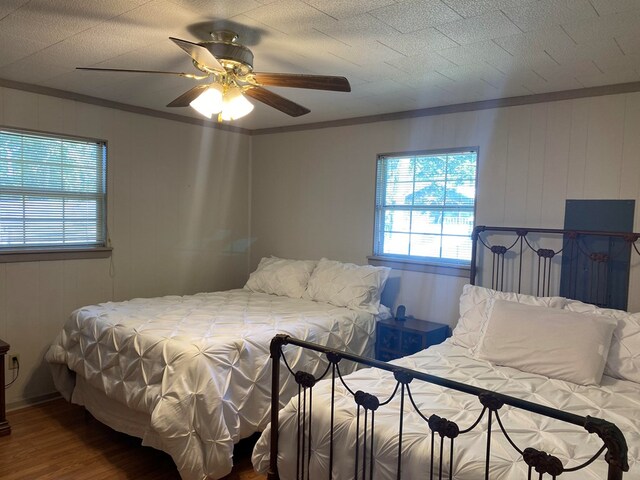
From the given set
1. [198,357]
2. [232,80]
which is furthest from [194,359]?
[232,80]

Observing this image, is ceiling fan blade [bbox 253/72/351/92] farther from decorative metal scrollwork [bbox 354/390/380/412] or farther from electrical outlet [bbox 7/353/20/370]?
electrical outlet [bbox 7/353/20/370]

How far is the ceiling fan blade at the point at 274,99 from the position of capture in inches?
99.0

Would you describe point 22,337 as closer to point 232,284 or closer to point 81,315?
point 81,315

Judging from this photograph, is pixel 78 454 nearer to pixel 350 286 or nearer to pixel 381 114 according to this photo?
pixel 350 286

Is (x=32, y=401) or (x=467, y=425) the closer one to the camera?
(x=467, y=425)

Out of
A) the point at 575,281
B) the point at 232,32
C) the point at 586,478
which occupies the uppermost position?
the point at 232,32

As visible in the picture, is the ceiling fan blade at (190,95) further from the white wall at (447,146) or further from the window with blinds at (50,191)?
the white wall at (447,146)

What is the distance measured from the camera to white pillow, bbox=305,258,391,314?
12.1 ft

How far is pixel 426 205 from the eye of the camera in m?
3.76

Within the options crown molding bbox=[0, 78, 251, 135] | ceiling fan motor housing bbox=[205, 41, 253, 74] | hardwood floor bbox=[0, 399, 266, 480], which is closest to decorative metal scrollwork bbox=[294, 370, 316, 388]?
hardwood floor bbox=[0, 399, 266, 480]

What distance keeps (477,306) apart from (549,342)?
58cm

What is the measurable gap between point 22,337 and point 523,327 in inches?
136

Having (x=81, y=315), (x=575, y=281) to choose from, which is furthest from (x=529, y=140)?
(x=81, y=315)

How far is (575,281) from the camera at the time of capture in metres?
3.04
